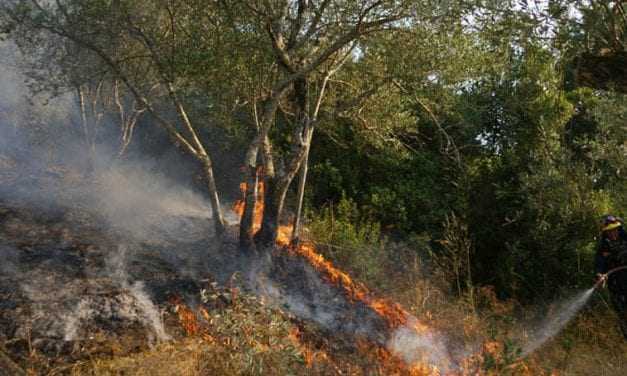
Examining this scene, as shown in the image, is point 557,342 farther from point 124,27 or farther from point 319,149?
point 124,27

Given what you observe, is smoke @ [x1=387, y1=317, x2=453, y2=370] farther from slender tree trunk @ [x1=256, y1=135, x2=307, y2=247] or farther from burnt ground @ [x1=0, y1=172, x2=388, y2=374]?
slender tree trunk @ [x1=256, y1=135, x2=307, y2=247]

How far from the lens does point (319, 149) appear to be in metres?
16.2

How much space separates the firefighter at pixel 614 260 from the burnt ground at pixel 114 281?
3998 millimetres

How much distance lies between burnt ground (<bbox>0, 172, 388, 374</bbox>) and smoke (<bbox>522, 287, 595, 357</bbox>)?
10.6 feet

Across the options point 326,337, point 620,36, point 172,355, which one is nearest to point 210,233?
point 326,337

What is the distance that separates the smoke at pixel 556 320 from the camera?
968 cm

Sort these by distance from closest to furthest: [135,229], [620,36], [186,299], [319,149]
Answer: [620,36], [186,299], [135,229], [319,149]

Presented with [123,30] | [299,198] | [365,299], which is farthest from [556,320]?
[123,30]

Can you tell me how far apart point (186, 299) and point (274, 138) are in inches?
366

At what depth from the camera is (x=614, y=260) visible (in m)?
8.33

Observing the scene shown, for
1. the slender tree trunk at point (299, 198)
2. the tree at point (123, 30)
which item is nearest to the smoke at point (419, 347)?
the slender tree trunk at point (299, 198)

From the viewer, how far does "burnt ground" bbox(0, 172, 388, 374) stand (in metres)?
6.23

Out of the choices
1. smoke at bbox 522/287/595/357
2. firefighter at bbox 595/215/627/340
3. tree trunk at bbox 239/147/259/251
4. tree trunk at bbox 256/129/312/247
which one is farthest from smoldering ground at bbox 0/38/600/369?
firefighter at bbox 595/215/627/340

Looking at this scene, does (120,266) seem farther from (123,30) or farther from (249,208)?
(123,30)
